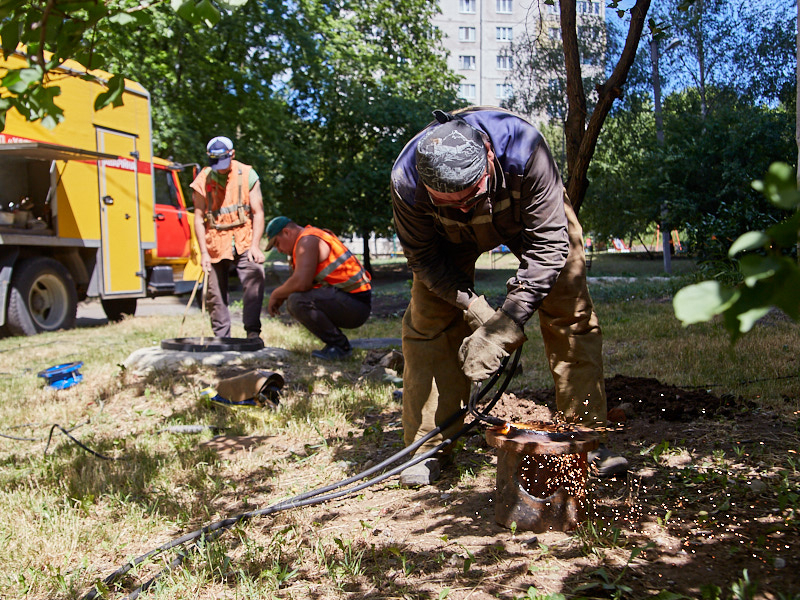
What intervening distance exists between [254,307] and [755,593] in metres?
5.27

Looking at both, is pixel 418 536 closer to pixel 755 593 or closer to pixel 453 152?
pixel 755 593

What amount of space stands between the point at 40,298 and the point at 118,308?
173cm

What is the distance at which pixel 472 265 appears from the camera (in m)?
3.52

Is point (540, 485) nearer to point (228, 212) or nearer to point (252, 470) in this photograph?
point (252, 470)

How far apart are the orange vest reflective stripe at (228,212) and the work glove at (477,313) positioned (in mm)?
3812

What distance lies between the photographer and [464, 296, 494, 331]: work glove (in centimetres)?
299

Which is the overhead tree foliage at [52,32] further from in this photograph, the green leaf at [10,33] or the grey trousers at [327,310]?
the grey trousers at [327,310]

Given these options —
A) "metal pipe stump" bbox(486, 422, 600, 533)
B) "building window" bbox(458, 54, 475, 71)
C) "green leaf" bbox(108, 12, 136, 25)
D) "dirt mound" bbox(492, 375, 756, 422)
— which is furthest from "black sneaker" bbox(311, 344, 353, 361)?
"building window" bbox(458, 54, 475, 71)

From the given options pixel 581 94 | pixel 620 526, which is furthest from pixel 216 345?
pixel 620 526

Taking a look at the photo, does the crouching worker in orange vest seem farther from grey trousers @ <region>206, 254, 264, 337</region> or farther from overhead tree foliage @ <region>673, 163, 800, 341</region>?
overhead tree foliage @ <region>673, 163, 800, 341</region>

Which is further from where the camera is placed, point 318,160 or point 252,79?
point 318,160

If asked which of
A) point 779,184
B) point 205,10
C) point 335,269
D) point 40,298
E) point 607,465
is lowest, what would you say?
point 607,465

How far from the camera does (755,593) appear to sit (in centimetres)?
204

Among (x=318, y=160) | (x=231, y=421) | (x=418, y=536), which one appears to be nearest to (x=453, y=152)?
(x=418, y=536)
